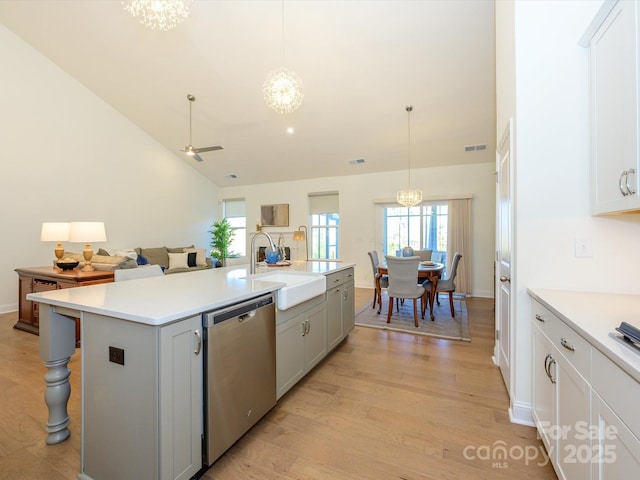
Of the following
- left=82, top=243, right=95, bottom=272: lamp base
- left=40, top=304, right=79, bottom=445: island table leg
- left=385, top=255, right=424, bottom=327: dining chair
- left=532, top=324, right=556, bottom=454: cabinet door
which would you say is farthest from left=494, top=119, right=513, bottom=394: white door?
left=82, top=243, right=95, bottom=272: lamp base

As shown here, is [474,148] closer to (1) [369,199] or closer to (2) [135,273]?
(1) [369,199]

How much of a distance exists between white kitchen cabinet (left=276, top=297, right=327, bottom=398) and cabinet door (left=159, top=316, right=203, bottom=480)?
2.24 ft

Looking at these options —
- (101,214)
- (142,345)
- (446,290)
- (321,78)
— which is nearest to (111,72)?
(101,214)

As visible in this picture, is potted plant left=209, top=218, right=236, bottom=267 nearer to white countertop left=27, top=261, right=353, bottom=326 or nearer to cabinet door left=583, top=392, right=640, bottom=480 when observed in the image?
white countertop left=27, top=261, right=353, bottom=326

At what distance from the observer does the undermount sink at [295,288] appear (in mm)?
1955

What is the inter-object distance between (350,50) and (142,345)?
13.7ft

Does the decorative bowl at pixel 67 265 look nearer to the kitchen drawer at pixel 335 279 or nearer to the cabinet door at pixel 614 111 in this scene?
the kitchen drawer at pixel 335 279

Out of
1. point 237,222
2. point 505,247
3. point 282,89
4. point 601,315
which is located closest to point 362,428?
point 601,315

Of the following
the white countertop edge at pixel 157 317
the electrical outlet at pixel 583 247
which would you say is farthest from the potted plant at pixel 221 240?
the electrical outlet at pixel 583 247

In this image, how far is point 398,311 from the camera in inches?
183

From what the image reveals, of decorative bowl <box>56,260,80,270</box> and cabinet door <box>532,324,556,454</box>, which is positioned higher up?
decorative bowl <box>56,260,80,270</box>

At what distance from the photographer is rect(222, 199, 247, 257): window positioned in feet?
28.1

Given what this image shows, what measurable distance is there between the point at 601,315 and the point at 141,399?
2015 mm

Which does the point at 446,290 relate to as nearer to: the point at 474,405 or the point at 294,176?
the point at 474,405
